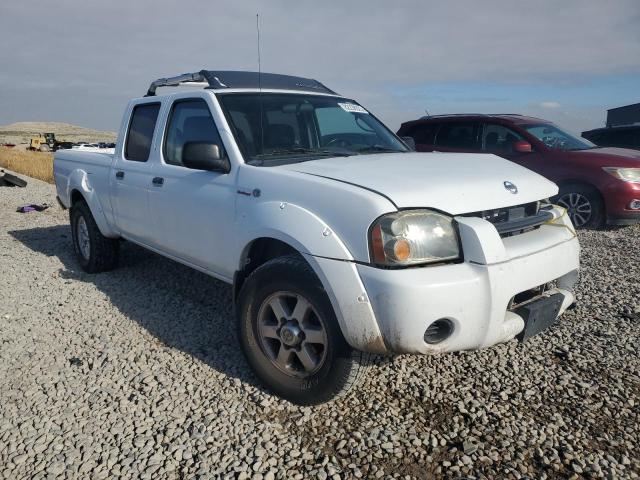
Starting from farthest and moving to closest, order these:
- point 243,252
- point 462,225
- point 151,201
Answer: point 151,201 < point 243,252 < point 462,225

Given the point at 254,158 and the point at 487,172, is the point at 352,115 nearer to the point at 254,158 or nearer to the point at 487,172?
the point at 254,158

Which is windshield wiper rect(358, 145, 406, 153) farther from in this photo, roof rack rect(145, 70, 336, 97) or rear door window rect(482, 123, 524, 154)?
rear door window rect(482, 123, 524, 154)

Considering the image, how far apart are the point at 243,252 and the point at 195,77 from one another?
1.85 metres

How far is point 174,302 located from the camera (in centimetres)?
454

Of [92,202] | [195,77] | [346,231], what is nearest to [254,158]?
[346,231]

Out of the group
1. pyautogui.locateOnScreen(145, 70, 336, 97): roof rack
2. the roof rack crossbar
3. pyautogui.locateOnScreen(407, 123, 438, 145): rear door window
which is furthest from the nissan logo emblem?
pyautogui.locateOnScreen(407, 123, 438, 145): rear door window

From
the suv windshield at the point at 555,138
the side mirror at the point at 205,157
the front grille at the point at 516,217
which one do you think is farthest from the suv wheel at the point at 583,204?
the side mirror at the point at 205,157

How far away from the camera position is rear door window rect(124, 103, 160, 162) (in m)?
4.29

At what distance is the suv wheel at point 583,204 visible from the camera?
24.2 ft

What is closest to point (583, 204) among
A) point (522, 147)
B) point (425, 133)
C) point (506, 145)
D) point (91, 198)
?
point (522, 147)

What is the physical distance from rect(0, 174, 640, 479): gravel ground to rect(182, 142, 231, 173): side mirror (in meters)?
1.30

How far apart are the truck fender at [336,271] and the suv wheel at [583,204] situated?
6145 mm

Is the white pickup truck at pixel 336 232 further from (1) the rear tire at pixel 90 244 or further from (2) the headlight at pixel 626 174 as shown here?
(2) the headlight at pixel 626 174

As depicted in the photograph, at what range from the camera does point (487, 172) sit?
2900mm
